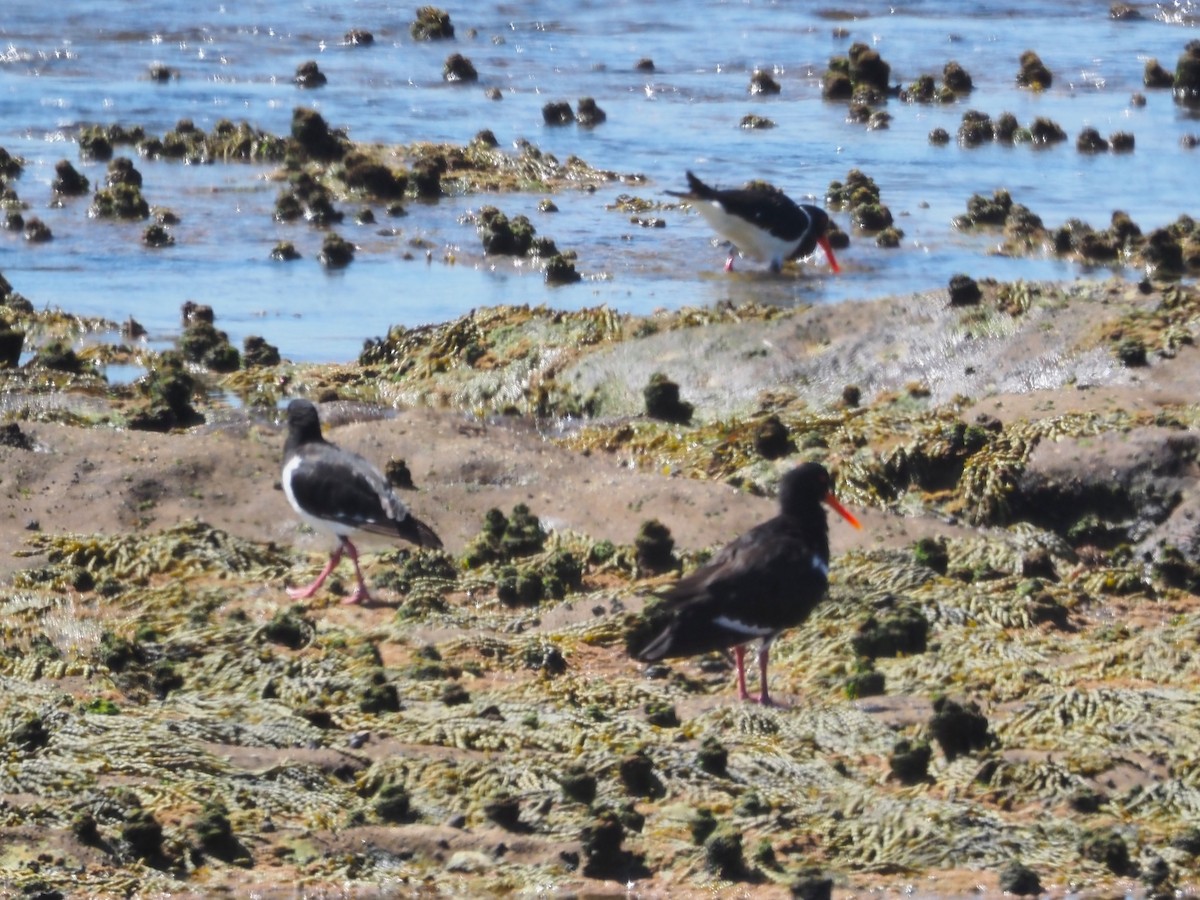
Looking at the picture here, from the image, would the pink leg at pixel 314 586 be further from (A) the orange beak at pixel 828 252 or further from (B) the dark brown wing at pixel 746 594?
(A) the orange beak at pixel 828 252

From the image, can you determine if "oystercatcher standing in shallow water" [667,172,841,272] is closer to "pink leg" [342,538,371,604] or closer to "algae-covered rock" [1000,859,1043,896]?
"pink leg" [342,538,371,604]

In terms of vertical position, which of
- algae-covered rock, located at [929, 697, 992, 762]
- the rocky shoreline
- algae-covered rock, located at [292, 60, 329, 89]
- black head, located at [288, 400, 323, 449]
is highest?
algae-covered rock, located at [292, 60, 329, 89]

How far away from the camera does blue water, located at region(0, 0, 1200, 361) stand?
18.4 m

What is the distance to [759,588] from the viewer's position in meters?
9.38

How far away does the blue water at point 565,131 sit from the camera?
18.4m

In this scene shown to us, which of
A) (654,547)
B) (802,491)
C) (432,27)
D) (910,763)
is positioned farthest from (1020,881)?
(432,27)

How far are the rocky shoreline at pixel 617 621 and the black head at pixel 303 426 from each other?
1.76 ft

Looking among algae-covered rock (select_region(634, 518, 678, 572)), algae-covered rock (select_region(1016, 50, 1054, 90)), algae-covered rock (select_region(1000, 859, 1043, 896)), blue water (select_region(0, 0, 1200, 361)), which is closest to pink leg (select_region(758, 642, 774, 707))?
algae-covered rock (select_region(634, 518, 678, 572))

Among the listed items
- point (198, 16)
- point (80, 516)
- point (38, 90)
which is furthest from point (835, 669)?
point (198, 16)

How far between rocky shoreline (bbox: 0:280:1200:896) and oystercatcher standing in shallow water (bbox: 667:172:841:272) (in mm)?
2877

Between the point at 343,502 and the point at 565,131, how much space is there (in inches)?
607

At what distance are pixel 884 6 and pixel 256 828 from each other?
32.7 metres

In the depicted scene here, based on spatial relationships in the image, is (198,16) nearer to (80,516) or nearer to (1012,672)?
(80,516)

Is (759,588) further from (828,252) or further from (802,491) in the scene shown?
(828,252)
